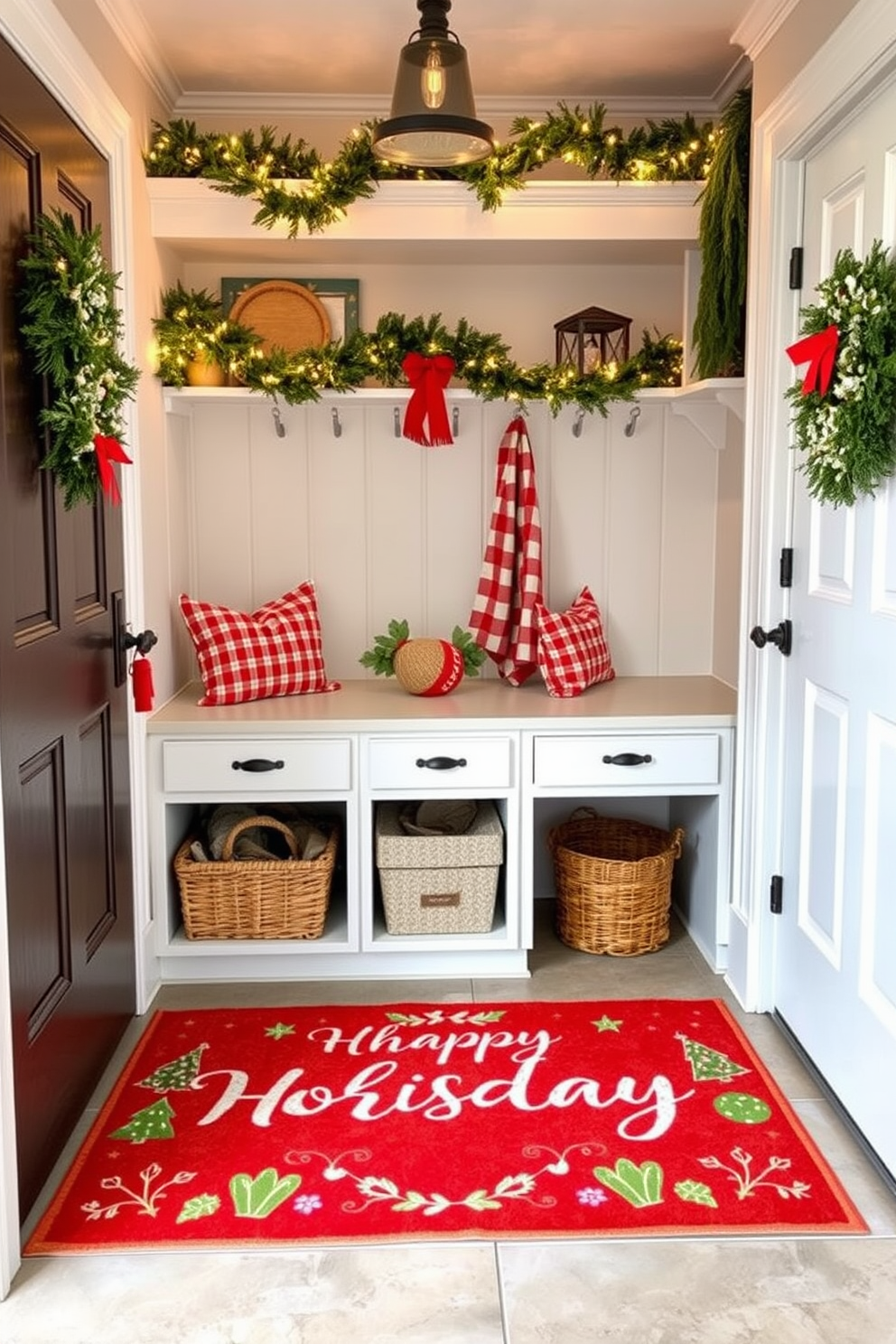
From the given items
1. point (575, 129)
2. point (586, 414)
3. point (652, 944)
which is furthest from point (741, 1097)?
point (575, 129)

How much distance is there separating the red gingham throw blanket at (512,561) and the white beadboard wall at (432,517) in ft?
0.36

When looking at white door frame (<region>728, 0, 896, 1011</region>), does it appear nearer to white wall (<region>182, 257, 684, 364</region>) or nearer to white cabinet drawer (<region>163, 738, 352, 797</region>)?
white wall (<region>182, 257, 684, 364</region>)

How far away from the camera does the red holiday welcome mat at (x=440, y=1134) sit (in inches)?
87.3

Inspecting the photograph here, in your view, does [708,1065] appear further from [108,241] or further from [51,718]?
[108,241]

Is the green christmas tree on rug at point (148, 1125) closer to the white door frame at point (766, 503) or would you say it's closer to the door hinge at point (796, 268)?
the white door frame at point (766, 503)

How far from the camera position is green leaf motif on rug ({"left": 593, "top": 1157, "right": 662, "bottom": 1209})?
228cm

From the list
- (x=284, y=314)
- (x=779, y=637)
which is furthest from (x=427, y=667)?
(x=284, y=314)

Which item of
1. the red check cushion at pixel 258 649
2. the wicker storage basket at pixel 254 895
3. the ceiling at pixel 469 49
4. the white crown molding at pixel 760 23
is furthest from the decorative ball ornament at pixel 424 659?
the white crown molding at pixel 760 23

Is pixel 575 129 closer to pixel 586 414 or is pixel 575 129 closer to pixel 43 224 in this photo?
pixel 586 414

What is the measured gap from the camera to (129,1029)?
3010 mm

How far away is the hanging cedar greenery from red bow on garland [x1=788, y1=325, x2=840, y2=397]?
797 millimetres

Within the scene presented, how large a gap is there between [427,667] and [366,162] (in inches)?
54.4

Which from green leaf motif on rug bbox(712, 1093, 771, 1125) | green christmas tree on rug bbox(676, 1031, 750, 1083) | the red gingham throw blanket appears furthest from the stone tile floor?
the red gingham throw blanket

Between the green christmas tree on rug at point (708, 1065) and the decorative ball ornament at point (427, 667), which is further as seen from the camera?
the decorative ball ornament at point (427, 667)
